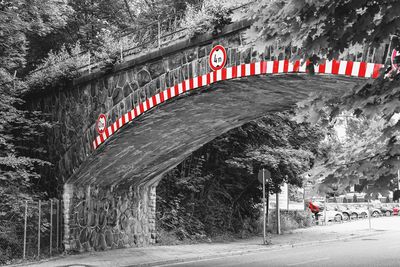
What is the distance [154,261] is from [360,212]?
28163 millimetres

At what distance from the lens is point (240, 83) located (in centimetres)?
1143

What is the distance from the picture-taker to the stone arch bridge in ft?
36.4

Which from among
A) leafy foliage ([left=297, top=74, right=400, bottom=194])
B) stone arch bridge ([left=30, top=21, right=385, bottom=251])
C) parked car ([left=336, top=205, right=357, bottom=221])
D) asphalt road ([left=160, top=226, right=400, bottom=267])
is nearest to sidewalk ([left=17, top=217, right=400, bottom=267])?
asphalt road ([left=160, top=226, right=400, bottom=267])

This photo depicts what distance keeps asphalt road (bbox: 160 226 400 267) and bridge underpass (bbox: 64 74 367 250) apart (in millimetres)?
3652

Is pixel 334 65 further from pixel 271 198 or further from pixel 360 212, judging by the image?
pixel 360 212

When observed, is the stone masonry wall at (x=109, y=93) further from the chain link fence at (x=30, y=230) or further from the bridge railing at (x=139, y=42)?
the chain link fence at (x=30, y=230)

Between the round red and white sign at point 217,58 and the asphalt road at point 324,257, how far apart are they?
4722 mm

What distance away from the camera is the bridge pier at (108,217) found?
1560 centimetres

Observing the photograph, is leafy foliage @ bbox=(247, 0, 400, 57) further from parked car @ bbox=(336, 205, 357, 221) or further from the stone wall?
parked car @ bbox=(336, 205, 357, 221)

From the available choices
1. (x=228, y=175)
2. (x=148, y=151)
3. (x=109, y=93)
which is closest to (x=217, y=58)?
(x=109, y=93)

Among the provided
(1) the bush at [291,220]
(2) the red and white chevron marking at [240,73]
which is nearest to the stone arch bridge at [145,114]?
(2) the red and white chevron marking at [240,73]

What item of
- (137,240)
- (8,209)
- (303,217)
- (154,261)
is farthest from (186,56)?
(303,217)

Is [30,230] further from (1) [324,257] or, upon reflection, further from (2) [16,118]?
(1) [324,257]

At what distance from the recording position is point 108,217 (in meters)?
16.8
